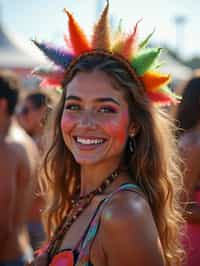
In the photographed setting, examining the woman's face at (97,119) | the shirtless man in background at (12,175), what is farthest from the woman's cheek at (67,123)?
the shirtless man in background at (12,175)

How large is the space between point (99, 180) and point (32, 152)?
193cm

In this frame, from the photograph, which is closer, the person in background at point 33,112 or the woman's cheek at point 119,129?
the woman's cheek at point 119,129

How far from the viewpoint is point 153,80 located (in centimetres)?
243

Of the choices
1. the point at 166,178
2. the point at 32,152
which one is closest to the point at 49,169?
the point at 166,178

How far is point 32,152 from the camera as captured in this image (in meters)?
4.31

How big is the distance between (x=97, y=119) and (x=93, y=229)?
46 cm

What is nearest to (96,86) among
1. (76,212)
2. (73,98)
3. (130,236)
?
(73,98)

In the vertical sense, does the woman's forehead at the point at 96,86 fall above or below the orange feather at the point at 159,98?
above

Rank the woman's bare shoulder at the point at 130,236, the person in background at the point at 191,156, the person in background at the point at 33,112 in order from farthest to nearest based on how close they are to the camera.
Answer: the person in background at the point at 33,112 → the person in background at the point at 191,156 → the woman's bare shoulder at the point at 130,236

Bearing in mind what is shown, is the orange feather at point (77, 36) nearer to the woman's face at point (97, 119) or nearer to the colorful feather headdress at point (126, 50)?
the colorful feather headdress at point (126, 50)

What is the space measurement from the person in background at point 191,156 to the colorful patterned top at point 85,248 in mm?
1213

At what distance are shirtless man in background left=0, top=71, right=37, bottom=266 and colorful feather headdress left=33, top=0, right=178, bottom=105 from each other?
5.35 feet

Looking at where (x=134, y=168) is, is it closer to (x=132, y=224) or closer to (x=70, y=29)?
(x=132, y=224)

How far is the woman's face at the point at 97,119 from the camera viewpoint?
2.33 meters
